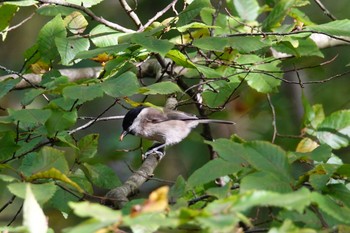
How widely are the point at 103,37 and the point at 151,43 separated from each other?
0.77 metres

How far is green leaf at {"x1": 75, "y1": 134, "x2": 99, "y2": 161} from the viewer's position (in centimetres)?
307

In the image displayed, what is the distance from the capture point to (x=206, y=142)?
7.55ft

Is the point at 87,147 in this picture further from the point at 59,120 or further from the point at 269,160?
the point at 269,160

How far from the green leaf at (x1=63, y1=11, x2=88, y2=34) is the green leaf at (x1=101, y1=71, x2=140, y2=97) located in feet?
3.88

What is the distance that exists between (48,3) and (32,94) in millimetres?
856

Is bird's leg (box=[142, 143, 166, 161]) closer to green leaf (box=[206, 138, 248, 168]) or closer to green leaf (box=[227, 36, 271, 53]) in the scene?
green leaf (box=[227, 36, 271, 53])

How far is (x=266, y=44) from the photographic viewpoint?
324 centimetres

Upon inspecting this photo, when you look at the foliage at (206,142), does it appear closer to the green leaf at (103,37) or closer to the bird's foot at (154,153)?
the green leaf at (103,37)

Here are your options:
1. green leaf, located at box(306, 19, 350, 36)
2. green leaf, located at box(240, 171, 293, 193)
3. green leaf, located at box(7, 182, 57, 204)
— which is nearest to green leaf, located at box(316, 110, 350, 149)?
green leaf, located at box(306, 19, 350, 36)

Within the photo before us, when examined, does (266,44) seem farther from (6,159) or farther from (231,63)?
(6,159)

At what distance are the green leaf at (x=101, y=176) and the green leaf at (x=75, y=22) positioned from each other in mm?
938

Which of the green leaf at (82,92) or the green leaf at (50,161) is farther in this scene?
the green leaf at (82,92)

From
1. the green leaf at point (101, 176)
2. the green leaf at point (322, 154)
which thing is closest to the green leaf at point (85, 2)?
the green leaf at point (101, 176)

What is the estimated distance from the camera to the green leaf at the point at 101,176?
10.2ft
